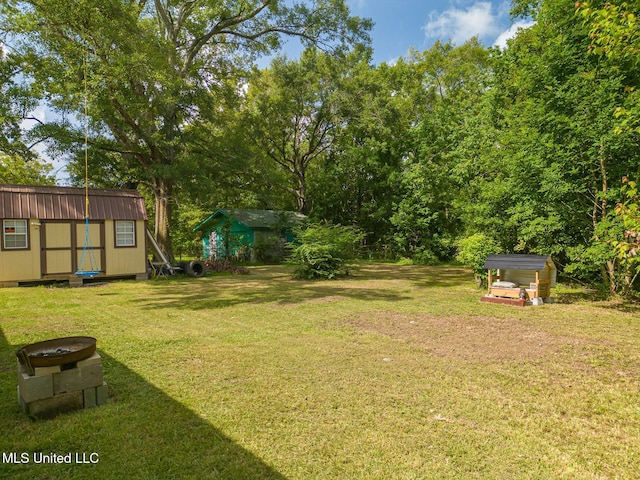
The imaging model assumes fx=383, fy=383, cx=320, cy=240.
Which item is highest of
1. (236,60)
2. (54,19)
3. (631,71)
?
(236,60)

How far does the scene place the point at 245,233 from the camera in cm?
2420

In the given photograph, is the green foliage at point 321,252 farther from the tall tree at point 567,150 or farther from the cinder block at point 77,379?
the cinder block at point 77,379

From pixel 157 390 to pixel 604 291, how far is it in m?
11.0

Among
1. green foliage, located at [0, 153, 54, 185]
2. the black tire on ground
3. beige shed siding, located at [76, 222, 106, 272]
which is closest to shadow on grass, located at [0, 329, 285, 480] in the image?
beige shed siding, located at [76, 222, 106, 272]

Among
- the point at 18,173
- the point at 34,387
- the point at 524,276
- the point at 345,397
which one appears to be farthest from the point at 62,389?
the point at 18,173

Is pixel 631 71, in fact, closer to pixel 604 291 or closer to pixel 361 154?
pixel 604 291

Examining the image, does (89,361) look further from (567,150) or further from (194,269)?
(194,269)

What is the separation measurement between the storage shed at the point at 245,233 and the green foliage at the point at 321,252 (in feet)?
29.0

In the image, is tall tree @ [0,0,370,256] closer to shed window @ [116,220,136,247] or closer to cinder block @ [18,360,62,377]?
shed window @ [116,220,136,247]

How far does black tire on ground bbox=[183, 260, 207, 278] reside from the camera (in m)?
16.0

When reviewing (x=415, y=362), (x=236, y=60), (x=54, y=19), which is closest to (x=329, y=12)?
(x=236, y=60)

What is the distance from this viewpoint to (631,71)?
8.46m

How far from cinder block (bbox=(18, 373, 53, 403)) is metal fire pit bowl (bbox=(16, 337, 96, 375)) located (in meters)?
0.09

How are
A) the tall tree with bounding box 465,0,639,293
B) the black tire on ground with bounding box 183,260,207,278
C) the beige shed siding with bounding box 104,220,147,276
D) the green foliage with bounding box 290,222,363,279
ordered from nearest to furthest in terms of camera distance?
the tall tree with bounding box 465,0,639,293 < the beige shed siding with bounding box 104,220,147,276 < the green foliage with bounding box 290,222,363,279 < the black tire on ground with bounding box 183,260,207,278
